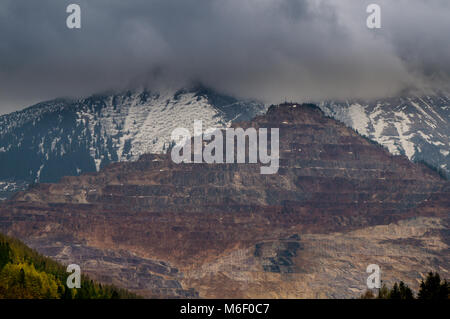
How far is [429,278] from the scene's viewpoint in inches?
7303
